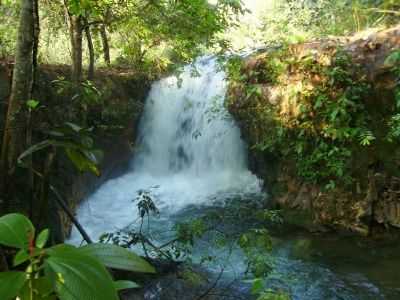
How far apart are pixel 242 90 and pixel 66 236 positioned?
4024mm

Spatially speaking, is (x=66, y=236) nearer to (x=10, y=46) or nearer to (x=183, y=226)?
(x=183, y=226)

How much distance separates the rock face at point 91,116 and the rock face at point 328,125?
2.63 m

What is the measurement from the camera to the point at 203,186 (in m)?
8.89

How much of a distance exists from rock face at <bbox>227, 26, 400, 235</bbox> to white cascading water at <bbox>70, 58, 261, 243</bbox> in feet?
3.85

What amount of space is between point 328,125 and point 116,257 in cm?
605

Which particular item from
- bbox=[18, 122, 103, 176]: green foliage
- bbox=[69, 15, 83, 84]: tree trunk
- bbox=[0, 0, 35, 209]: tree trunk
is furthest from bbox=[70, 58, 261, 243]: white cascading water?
bbox=[18, 122, 103, 176]: green foliage

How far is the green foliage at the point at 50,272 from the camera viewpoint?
24.9 inches

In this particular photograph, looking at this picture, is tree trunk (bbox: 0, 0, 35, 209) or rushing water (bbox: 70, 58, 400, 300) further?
rushing water (bbox: 70, 58, 400, 300)

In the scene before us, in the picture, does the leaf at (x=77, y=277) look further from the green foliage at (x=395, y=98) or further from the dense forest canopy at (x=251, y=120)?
the green foliage at (x=395, y=98)

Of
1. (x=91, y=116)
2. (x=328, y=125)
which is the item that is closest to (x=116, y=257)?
(x=328, y=125)

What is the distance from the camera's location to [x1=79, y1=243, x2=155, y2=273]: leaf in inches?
32.0

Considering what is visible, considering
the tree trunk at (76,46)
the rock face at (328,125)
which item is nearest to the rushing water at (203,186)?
the rock face at (328,125)

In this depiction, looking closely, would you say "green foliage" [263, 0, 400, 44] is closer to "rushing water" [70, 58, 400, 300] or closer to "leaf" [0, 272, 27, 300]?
"rushing water" [70, 58, 400, 300]

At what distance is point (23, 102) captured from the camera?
1.93m
